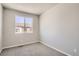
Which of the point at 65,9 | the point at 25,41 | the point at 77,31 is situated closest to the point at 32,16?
the point at 25,41

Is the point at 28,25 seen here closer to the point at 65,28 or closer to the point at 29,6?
the point at 29,6

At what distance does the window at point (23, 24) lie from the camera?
4.87 metres

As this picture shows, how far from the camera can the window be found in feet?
16.0

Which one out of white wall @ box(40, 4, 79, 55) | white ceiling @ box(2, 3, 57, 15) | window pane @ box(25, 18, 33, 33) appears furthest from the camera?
window pane @ box(25, 18, 33, 33)

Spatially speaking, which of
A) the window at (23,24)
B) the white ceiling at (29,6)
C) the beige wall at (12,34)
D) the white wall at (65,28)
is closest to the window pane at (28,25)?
the window at (23,24)

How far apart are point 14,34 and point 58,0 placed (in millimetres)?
4037

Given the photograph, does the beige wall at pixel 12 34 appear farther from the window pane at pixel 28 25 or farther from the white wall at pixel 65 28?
the white wall at pixel 65 28

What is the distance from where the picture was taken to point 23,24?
518 cm

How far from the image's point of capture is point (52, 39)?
4.11 metres

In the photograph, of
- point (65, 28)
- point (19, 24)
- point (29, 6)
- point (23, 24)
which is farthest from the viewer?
point (23, 24)

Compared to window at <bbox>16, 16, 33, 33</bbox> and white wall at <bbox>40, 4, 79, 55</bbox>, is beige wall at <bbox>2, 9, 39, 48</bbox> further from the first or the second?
white wall at <bbox>40, 4, 79, 55</bbox>

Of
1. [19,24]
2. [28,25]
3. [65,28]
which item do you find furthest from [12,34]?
[65,28]

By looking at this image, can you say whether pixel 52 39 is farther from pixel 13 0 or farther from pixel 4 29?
pixel 13 0

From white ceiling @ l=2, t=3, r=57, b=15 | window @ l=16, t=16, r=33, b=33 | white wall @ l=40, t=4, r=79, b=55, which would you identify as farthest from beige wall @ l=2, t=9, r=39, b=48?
white wall @ l=40, t=4, r=79, b=55
